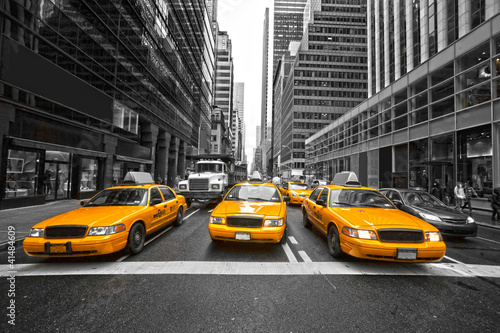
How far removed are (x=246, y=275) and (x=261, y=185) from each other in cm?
346

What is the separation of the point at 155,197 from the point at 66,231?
2.31 metres

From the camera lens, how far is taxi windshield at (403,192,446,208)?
23.9 feet

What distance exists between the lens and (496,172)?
11820 millimetres

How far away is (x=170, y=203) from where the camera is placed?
23.3ft

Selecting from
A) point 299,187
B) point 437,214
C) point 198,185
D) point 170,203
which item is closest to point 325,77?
point 299,187

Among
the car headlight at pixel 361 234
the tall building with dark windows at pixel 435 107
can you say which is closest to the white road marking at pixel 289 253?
the car headlight at pixel 361 234

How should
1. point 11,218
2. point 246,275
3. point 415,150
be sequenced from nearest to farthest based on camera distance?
1. point 246,275
2. point 11,218
3. point 415,150

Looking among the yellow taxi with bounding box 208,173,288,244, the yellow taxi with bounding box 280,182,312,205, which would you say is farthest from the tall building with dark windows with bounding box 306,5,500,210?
A: the yellow taxi with bounding box 208,173,288,244

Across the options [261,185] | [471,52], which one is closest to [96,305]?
[261,185]

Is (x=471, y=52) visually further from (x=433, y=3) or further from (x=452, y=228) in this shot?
(x=452, y=228)

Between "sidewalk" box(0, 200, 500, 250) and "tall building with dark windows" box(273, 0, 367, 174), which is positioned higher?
"tall building with dark windows" box(273, 0, 367, 174)

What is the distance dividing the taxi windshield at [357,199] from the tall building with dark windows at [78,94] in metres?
13.5

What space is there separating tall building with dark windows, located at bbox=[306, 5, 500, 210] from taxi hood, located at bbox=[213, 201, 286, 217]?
537 inches

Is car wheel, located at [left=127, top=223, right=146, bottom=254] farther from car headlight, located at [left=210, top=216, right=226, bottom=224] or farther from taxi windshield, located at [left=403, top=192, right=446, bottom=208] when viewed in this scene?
taxi windshield, located at [left=403, top=192, right=446, bottom=208]
